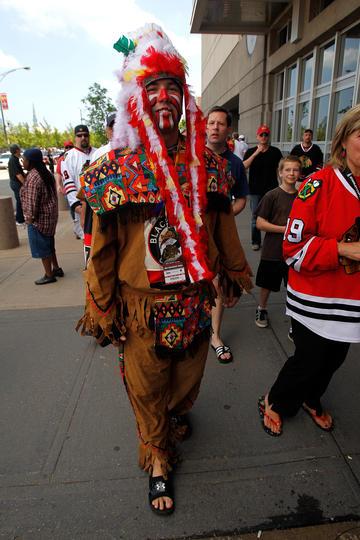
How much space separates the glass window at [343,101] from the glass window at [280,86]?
13.1ft

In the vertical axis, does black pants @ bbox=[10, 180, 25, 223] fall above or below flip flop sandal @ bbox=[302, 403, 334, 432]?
above

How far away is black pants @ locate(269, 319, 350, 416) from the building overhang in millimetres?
10463

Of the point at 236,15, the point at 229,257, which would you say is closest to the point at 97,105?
the point at 236,15

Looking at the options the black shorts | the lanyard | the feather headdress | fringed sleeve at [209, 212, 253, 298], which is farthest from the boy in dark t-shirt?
the feather headdress

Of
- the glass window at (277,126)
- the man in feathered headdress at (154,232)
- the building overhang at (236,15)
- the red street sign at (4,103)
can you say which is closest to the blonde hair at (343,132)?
the man in feathered headdress at (154,232)

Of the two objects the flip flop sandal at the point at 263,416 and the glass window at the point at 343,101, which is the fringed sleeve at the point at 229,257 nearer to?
the flip flop sandal at the point at 263,416

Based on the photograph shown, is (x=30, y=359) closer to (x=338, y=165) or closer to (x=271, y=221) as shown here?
(x=271, y=221)

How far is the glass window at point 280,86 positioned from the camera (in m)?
11.1

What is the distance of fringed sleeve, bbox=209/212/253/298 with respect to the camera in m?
1.90

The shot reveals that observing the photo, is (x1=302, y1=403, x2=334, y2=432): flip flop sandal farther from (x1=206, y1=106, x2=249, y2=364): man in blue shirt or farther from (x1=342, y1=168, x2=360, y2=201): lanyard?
(x1=342, y1=168, x2=360, y2=201): lanyard

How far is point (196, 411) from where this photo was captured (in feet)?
8.13

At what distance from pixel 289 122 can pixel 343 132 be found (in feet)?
32.0

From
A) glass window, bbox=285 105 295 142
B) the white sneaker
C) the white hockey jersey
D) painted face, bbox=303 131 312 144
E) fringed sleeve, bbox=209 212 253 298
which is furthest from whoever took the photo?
glass window, bbox=285 105 295 142

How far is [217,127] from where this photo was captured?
9.61 ft
